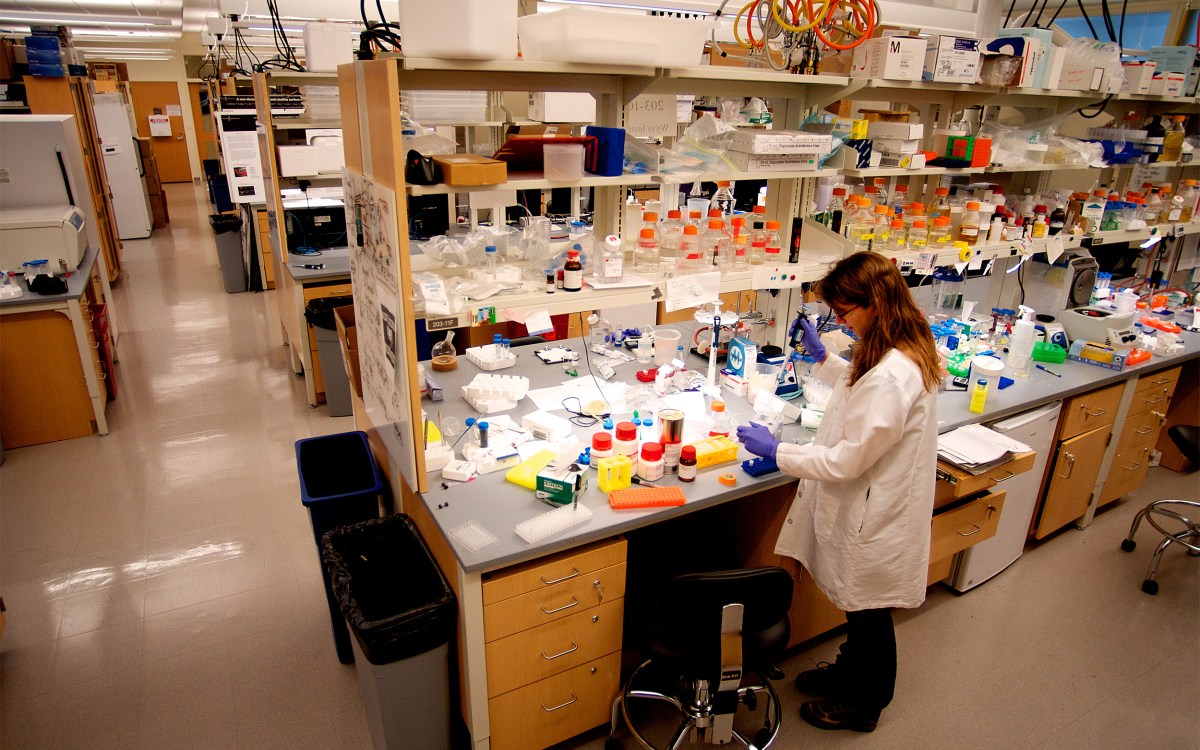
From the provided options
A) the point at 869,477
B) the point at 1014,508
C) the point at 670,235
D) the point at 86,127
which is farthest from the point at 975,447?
the point at 86,127

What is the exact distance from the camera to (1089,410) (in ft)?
9.38

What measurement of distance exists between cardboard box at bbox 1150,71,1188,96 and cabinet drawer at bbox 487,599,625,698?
12.0 ft

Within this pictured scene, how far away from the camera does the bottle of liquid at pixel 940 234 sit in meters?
2.91

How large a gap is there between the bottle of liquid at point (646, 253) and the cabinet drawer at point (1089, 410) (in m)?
1.81

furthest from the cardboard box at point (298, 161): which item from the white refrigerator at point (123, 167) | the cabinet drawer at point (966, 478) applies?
the white refrigerator at point (123, 167)

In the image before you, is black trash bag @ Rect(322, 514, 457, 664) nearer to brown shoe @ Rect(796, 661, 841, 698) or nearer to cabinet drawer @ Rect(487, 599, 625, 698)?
cabinet drawer @ Rect(487, 599, 625, 698)

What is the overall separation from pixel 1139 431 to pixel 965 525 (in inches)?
58.8

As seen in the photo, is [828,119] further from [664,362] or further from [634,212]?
[664,362]

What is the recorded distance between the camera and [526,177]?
2088 mm

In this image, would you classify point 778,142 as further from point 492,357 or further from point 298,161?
point 298,161

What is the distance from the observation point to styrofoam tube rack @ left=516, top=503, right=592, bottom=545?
67.6 inches

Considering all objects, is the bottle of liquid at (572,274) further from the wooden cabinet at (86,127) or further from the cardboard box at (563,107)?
the wooden cabinet at (86,127)

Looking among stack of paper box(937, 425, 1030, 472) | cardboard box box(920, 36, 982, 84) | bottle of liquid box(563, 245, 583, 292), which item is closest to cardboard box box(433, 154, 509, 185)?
bottle of liquid box(563, 245, 583, 292)

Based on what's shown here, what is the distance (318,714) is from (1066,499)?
3109 millimetres
